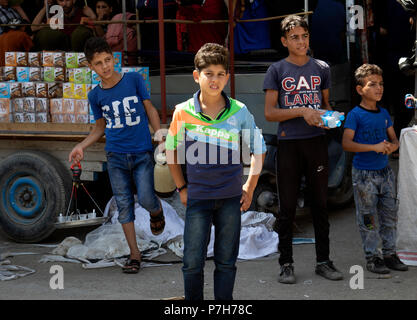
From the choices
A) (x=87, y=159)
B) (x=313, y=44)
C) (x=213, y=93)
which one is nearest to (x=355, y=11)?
(x=313, y=44)

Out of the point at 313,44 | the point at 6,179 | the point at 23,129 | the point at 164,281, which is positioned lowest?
the point at 164,281

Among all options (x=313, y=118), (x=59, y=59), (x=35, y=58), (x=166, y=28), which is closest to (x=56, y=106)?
(x=59, y=59)

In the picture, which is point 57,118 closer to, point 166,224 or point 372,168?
point 166,224

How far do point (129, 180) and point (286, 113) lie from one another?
1.38 meters

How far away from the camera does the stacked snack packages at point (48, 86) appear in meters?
6.47

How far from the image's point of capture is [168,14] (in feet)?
27.2

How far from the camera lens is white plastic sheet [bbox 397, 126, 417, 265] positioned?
543cm

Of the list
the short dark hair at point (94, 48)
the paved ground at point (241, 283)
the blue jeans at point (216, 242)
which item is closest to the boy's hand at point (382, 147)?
the paved ground at point (241, 283)

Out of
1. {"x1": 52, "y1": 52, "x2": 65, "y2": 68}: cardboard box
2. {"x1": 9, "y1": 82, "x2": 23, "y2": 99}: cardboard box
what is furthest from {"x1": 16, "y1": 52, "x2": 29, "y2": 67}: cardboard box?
{"x1": 52, "y1": 52, "x2": 65, "y2": 68}: cardboard box

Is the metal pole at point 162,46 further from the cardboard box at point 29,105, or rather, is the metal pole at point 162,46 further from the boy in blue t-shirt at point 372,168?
the boy in blue t-shirt at point 372,168

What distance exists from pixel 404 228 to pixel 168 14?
4.10 meters

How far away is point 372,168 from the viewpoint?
17.0ft

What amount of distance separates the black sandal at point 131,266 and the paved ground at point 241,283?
5 cm

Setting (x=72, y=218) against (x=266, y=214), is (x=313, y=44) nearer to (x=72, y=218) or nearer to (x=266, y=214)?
(x=266, y=214)
